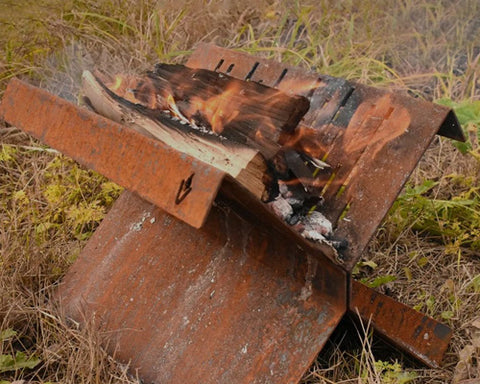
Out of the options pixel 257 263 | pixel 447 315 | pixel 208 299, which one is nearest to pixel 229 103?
pixel 257 263

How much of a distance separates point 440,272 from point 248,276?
956 mm

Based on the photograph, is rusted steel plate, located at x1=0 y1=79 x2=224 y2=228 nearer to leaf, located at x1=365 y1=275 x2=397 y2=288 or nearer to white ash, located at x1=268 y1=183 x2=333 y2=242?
white ash, located at x1=268 y1=183 x2=333 y2=242

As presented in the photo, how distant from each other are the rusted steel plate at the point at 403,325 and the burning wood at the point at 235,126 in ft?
1.11

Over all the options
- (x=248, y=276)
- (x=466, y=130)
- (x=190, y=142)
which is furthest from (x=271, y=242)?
(x=466, y=130)

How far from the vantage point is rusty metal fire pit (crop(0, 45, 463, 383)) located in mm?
1594

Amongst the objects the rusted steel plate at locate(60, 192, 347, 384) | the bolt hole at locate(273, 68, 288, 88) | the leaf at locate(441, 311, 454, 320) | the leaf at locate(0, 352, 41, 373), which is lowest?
the leaf at locate(0, 352, 41, 373)

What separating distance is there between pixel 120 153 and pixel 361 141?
776 mm

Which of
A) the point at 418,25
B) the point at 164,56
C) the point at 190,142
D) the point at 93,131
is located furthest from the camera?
the point at 418,25

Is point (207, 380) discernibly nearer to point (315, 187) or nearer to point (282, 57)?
point (315, 187)

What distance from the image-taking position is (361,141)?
69.1 inches

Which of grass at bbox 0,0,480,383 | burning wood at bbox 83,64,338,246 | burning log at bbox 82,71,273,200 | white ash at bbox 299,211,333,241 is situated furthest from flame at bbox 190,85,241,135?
grass at bbox 0,0,480,383

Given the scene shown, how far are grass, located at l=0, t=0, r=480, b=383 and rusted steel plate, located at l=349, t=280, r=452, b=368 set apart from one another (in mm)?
87

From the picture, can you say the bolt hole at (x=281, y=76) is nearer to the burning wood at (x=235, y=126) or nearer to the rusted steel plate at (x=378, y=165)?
the burning wood at (x=235, y=126)

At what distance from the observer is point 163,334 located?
1.87 metres
